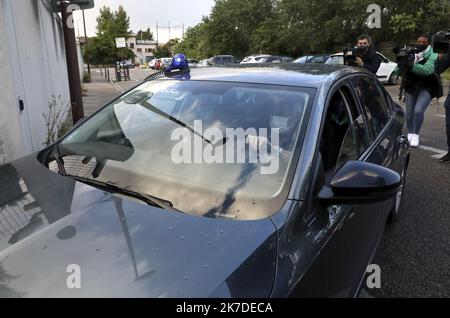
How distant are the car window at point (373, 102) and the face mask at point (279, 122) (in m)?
0.90

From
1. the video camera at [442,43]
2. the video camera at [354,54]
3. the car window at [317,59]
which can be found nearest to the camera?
the video camera at [442,43]

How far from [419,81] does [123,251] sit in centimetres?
585

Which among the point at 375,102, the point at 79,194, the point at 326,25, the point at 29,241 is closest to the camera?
the point at 29,241

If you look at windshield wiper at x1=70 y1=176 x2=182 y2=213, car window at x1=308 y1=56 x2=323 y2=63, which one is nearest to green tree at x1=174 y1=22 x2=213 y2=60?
car window at x1=308 y1=56 x2=323 y2=63

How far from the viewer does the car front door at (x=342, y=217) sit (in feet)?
5.68

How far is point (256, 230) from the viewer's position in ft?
5.08

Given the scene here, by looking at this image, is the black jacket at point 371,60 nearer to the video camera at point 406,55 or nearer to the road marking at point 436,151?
the video camera at point 406,55

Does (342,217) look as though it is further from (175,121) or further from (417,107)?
(417,107)

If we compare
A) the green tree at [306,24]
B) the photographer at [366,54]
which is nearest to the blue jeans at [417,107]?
the photographer at [366,54]

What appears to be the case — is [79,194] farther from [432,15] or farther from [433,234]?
[432,15]

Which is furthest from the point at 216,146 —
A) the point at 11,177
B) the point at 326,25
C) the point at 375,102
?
the point at 326,25

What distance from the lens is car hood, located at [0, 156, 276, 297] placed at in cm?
127

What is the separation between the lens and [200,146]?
2.12 m
